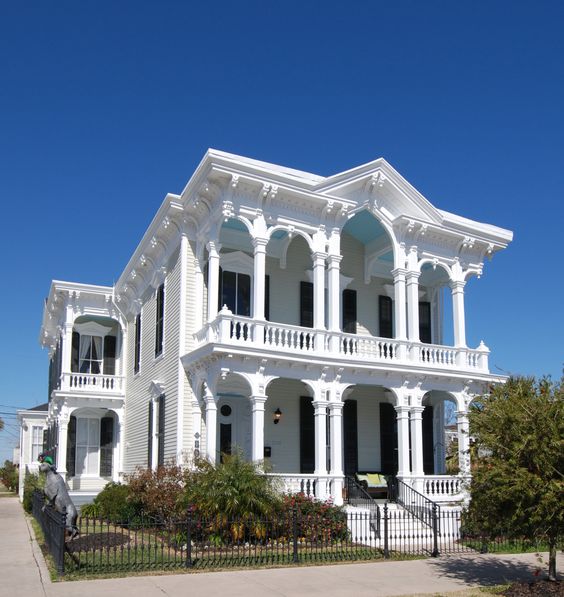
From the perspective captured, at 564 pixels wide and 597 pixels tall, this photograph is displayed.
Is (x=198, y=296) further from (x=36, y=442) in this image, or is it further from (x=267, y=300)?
(x=36, y=442)

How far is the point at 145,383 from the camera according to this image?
82.9 feet

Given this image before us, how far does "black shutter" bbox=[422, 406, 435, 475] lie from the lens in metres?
24.2

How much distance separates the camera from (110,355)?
3097 cm

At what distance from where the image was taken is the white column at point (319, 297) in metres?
19.7

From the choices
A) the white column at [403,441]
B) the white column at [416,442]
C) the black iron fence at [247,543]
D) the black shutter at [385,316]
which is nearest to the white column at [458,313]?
the black shutter at [385,316]

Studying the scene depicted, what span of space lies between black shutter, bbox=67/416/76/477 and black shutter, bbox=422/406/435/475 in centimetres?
1392

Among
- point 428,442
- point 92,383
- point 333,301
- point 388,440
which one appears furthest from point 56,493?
point 92,383

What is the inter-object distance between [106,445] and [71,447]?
141cm

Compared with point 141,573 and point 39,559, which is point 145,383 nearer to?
point 39,559

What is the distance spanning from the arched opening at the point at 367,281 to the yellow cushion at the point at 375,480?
4528mm

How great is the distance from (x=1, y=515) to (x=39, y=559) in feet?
42.0

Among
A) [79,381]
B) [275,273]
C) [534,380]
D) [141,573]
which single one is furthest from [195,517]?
[79,381]

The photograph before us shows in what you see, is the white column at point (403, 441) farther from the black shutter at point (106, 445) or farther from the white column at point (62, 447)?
the white column at point (62, 447)

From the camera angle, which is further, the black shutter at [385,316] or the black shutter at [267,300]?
the black shutter at [385,316]
